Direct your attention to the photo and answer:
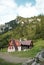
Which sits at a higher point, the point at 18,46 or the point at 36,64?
the point at 36,64

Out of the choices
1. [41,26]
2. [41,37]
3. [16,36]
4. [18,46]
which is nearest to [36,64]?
[18,46]

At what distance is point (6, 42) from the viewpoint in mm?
101500

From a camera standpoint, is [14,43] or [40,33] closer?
[14,43]

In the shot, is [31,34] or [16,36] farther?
[16,36]

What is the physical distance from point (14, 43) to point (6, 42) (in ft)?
38.9

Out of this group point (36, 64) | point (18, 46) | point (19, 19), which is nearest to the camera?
point (36, 64)

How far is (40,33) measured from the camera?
329ft

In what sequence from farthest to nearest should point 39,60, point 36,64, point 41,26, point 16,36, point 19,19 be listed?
1. point 19,19
2. point 16,36
3. point 41,26
4. point 39,60
5. point 36,64

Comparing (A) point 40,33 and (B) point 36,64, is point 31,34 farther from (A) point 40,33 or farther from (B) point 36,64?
(B) point 36,64

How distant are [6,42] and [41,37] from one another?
15.1 m

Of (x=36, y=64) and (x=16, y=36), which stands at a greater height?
(x=36, y=64)

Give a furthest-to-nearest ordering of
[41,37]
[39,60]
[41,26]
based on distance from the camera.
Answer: [41,26] → [41,37] → [39,60]

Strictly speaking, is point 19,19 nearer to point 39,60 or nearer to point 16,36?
point 16,36

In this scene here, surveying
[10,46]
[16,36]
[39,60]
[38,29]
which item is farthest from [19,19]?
[39,60]
